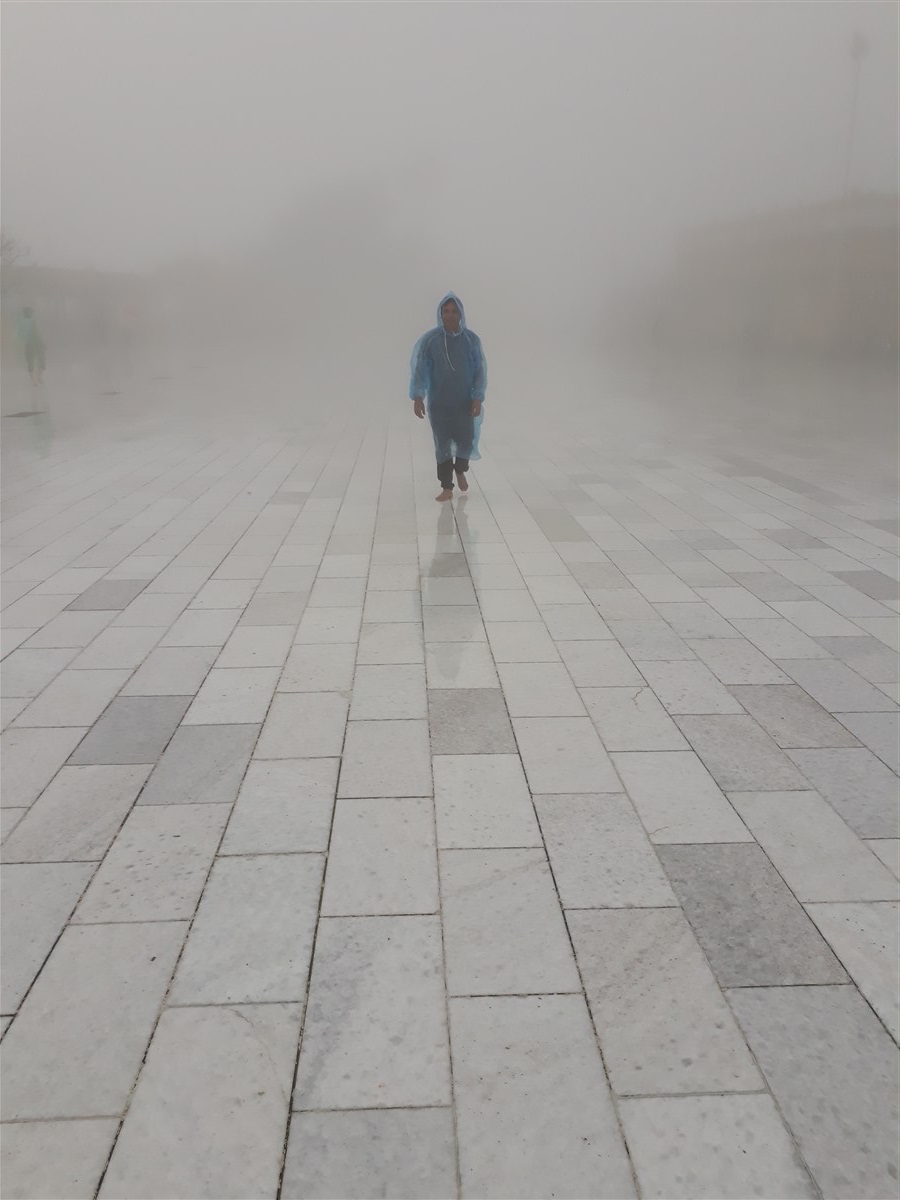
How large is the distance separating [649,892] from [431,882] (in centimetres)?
70

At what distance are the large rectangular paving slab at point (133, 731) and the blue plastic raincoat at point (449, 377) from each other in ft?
15.5

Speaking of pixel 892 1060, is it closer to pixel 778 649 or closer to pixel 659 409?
pixel 778 649

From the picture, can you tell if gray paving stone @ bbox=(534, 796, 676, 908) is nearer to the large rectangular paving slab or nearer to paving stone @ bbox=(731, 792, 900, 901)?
paving stone @ bbox=(731, 792, 900, 901)

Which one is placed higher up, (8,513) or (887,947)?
(8,513)

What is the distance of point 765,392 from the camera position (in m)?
20.3

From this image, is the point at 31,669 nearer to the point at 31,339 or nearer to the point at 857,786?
the point at 857,786

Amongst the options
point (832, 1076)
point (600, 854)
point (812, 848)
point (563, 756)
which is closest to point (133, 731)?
point (563, 756)

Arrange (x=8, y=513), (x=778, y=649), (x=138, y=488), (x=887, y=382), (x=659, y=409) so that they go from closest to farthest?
(x=778, y=649) → (x=8, y=513) → (x=138, y=488) → (x=659, y=409) → (x=887, y=382)

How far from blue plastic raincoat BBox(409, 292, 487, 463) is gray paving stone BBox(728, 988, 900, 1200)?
6.49 m

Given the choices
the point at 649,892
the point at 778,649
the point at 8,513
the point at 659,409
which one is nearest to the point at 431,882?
the point at 649,892

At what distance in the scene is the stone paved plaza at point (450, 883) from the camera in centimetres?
195

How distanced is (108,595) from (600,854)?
13.4ft

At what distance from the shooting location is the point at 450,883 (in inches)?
109

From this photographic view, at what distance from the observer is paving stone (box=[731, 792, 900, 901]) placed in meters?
2.77
